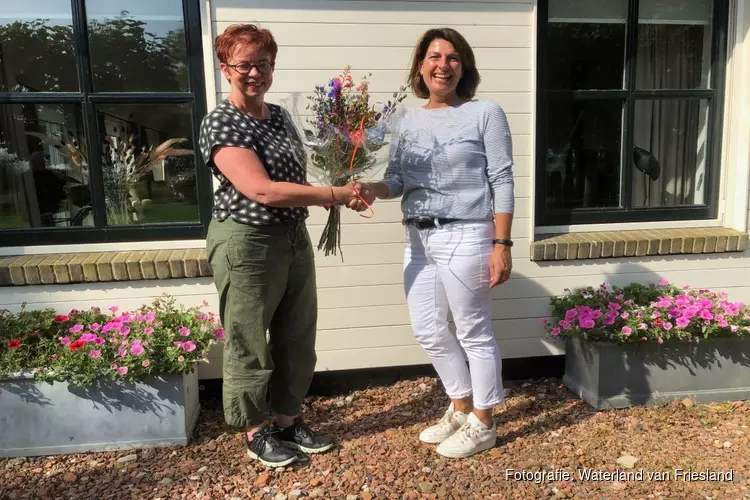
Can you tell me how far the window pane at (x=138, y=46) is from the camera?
295 centimetres

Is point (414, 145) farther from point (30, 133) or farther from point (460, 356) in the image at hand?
point (30, 133)

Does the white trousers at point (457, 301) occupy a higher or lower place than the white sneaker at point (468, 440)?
higher

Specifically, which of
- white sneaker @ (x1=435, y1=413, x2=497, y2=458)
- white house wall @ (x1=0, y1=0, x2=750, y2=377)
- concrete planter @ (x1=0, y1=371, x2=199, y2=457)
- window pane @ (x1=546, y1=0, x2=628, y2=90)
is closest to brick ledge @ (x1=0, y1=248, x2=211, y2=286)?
white house wall @ (x1=0, y1=0, x2=750, y2=377)

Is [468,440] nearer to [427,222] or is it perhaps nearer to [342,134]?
[427,222]

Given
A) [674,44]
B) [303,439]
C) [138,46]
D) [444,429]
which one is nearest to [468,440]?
[444,429]

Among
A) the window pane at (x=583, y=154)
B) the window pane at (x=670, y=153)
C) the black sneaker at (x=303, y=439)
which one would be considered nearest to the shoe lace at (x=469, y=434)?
the black sneaker at (x=303, y=439)

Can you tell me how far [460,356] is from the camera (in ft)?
8.46

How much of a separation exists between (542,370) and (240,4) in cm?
268

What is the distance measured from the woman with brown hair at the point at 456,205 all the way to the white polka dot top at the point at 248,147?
35cm

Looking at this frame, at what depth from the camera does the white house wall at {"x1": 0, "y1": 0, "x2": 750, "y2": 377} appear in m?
2.92

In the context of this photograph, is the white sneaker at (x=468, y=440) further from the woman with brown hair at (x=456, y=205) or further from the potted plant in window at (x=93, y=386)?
the potted plant in window at (x=93, y=386)

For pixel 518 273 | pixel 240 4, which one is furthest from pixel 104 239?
pixel 518 273

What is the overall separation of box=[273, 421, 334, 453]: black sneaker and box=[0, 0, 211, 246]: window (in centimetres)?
122

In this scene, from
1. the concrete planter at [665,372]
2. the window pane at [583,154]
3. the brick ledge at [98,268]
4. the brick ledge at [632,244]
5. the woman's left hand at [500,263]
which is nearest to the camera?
the woman's left hand at [500,263]
